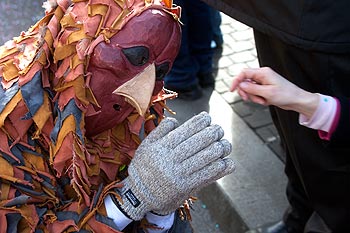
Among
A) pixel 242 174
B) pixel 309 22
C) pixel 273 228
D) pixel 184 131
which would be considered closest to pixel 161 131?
pixel 184 131

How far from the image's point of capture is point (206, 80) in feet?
11.2

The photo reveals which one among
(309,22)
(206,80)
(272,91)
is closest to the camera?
(272,91)

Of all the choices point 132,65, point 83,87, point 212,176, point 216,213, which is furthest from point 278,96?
point 216,213

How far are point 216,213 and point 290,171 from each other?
0.57 meters

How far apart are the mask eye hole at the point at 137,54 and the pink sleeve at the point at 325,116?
0.47 m

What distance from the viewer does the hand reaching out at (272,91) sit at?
1.34m

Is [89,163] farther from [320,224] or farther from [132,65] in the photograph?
[320,224]

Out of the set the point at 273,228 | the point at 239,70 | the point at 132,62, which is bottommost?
the point at 273,228

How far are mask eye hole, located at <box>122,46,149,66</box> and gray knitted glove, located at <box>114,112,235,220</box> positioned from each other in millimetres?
162

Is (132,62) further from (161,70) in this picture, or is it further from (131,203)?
(131,203)

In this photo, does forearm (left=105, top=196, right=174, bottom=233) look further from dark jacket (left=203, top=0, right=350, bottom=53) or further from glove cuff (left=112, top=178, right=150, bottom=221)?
dark jacket (left=203, top=0, right=350, bottom=53)

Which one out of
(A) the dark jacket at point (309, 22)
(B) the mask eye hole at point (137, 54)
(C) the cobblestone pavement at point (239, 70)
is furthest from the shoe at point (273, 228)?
(B) the mask eye hole at point (137, 54)

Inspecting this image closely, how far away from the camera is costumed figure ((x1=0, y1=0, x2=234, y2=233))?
120 cm

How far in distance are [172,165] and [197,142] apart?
8 cm
